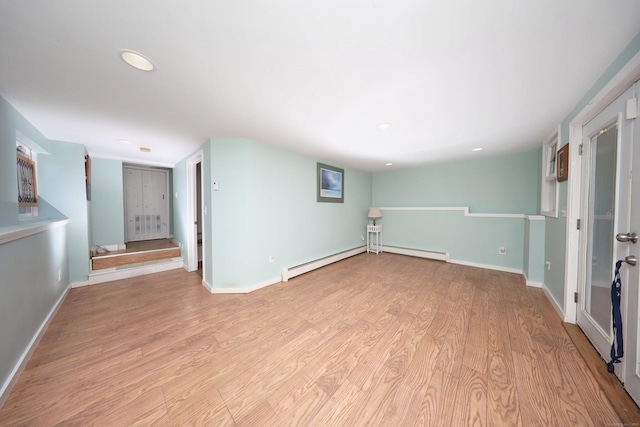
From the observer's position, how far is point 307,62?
1312mm

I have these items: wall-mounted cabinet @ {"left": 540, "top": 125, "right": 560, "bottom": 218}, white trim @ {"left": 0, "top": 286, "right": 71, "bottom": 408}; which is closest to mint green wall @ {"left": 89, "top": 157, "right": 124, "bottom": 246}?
white trim @ {"left": 0, "top": 286, "right": 71, "bottom": 408}

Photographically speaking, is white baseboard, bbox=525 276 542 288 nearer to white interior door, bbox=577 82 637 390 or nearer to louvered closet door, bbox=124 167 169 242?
white interior door, bbox=577 82 637 390

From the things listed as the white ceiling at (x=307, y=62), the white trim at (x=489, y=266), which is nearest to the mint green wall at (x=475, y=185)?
the white trim at (x=489, y=266)

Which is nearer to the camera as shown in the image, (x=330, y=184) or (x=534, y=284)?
(x=534, y=284)

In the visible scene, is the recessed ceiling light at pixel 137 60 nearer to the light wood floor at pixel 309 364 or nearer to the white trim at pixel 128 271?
the light wood floor at pixel 309 364

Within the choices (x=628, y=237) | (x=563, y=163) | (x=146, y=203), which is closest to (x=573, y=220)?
(x=563, y=163)

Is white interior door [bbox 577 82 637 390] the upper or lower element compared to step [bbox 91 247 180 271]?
upper

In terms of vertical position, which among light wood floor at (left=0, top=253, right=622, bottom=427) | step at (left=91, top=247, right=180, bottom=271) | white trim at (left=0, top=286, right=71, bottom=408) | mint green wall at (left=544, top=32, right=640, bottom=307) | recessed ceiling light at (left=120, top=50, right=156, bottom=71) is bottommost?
light wood floor at (left=0, top=253, right=622, bottom=427)

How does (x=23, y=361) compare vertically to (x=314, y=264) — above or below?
below

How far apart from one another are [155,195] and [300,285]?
5.20 meters

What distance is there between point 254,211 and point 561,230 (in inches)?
147

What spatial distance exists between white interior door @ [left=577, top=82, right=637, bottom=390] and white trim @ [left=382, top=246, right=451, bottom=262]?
2377mm

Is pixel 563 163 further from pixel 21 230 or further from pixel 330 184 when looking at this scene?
pixel 21 230

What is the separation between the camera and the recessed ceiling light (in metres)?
1.24
